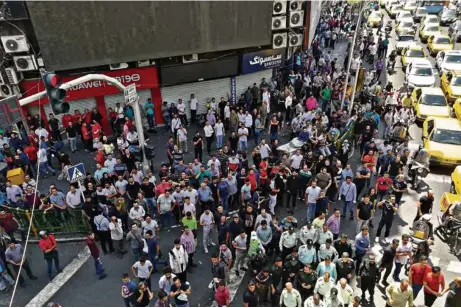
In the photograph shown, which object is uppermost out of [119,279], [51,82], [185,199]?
[51,82]

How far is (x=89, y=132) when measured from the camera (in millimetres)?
16844

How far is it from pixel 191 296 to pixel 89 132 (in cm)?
915

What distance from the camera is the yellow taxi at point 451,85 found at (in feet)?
66.9

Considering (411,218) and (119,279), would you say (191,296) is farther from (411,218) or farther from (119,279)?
(411,218)

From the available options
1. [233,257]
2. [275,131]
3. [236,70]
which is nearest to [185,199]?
[233,257]

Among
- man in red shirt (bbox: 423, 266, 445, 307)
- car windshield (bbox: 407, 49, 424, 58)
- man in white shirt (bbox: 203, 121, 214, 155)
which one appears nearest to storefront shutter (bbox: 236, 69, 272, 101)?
man in white shirt (bbox: 203, 121, 214, 155)

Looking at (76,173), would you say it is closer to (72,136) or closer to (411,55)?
(72,136)

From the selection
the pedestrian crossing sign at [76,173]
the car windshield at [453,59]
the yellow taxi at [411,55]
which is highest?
the pedestrian crossing sign at [76,173]

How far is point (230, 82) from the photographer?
19.9 meters

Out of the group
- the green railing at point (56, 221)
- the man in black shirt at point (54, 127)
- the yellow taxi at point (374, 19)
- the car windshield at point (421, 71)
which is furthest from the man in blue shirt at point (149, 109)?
the yellow taxi at point (374, 19)

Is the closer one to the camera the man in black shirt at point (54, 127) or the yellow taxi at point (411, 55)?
the man in black shirt at point (54, 127)

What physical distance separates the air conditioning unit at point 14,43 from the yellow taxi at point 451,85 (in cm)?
1903

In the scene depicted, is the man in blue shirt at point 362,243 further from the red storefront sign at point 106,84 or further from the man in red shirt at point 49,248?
the red storefront sign at point 106,84

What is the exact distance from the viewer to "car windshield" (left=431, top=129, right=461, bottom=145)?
15547mm
